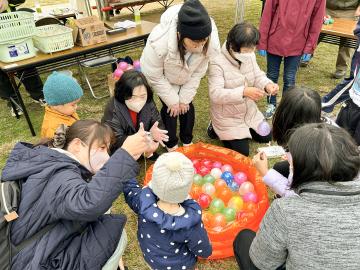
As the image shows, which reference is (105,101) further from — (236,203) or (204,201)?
(236,203)

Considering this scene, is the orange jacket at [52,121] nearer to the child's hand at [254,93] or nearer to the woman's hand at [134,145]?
the woman's hand at [134,145]

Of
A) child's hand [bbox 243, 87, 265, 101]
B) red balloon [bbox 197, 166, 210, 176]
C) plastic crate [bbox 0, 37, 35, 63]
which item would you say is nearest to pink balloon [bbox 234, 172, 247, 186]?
red balloon [bbox 197, 166, 210, 176]

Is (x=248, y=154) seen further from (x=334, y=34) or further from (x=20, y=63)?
(x=20, y=63)

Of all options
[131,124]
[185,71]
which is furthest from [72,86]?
[185,71]

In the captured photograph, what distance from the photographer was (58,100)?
2.54m

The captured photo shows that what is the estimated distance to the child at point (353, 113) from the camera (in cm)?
254

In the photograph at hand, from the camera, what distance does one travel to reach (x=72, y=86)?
2.56 metres

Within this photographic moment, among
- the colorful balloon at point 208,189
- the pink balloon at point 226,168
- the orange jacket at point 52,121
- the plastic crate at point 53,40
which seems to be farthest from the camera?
the plastic crate at point 53,40

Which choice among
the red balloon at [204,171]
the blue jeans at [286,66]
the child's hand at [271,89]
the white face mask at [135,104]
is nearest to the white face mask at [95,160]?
the white face mask at [135,104]

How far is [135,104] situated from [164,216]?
1.41 meters

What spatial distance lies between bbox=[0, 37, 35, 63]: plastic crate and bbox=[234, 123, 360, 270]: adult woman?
129 inches

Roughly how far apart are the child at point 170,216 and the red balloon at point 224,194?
934mm

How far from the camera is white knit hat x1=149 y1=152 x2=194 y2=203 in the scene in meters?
1.51

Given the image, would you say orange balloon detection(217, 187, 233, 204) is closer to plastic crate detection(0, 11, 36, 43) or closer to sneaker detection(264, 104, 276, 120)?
sneaker detection(264, 104, 276, 120)
